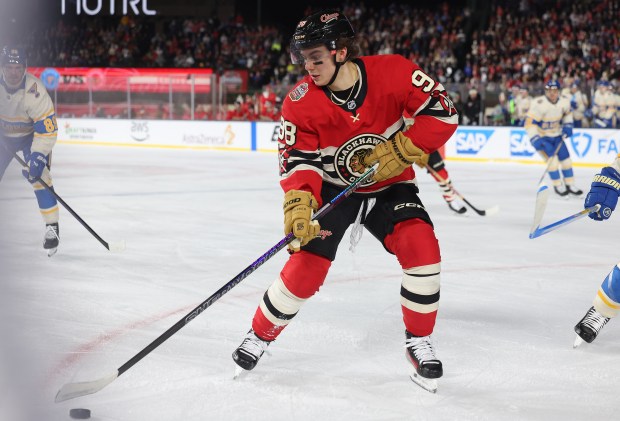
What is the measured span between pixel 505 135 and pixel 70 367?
10.2 meters

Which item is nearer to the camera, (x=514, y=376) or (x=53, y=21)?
(x=514, y=376)

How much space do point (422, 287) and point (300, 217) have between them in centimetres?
45

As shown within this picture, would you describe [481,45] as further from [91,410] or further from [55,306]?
[91,410]

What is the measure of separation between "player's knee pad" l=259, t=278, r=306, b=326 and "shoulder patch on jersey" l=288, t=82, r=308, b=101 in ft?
1.89

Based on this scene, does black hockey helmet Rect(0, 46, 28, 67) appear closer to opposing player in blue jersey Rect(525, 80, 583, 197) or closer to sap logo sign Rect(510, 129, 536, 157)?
opposing player in blue jersey Rect(525, 80, 583, 197)

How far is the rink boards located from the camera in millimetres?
11664

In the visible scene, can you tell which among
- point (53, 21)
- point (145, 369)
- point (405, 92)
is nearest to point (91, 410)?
point (145, 369)

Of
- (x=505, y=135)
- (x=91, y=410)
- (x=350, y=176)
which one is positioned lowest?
(x=505, y=135)

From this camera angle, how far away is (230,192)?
846 cm

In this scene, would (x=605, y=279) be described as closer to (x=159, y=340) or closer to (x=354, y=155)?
(x=354, y=155)

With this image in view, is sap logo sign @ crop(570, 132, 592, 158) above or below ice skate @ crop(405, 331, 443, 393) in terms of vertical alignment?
below

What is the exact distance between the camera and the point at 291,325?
341 cm

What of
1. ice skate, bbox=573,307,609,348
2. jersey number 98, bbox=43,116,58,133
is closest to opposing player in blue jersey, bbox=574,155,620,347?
ice skate, bbox=573,307,609,348

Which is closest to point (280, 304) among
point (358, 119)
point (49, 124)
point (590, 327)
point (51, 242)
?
point (358, 119)
